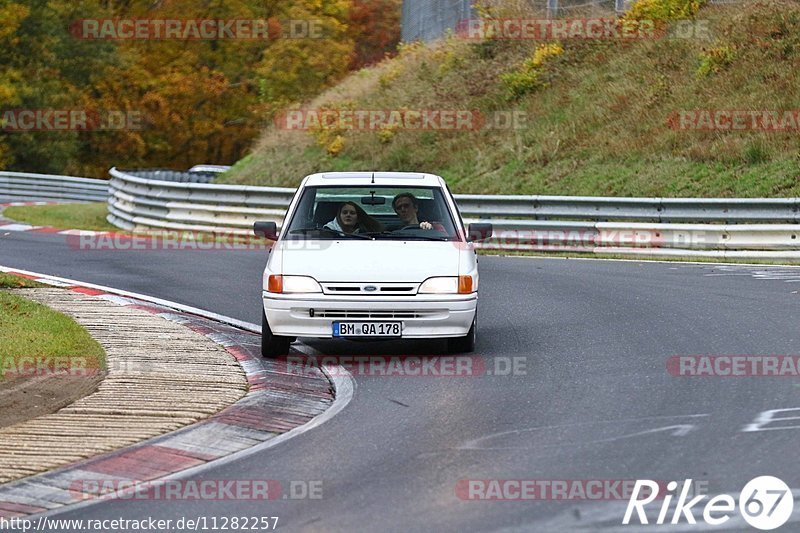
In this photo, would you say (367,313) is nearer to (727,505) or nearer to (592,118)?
(727,505)

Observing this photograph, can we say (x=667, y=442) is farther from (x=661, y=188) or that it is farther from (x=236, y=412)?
(x=661, y=188)

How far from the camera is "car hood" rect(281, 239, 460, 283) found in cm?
1130

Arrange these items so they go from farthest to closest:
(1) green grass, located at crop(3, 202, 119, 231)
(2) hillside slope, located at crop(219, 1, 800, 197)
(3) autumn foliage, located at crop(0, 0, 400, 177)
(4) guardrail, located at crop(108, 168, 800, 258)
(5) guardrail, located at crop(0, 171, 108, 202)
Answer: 1. (3) autumn foliage, located at crop(0, 0, 400, 177)
2. (5) guardrail, located at crop(0, 171, 108, 202)
3. (1) green grass, located at crop(3, 202, 119, 231)
4. (2) hillside slope, located at crop(219, 1, 800, 197)
5. (4) guardrail, located at crop(108, 168, 800, 258)

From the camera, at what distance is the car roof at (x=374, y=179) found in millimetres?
12539

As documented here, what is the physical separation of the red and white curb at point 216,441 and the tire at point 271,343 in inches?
6.4

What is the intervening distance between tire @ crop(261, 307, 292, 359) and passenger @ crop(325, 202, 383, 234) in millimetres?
1226

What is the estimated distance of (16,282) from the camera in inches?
651

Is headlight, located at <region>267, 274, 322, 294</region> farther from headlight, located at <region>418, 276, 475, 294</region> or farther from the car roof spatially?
the car roof

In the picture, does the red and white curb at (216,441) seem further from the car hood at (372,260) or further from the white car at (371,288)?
the car hood at (372,260)

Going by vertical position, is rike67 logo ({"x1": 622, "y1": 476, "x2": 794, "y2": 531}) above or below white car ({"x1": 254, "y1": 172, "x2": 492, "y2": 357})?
below

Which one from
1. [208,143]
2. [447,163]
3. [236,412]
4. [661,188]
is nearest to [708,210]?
[661,188]

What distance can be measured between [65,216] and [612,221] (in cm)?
1508

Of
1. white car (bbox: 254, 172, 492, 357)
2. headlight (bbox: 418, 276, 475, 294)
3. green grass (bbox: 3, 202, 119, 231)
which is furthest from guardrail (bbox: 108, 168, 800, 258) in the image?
headlight (bbox: 418, 276, 475, 294)

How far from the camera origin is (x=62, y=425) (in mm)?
8820
